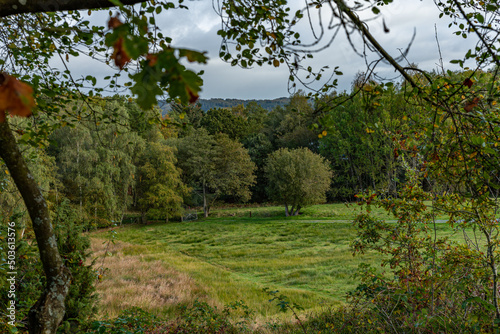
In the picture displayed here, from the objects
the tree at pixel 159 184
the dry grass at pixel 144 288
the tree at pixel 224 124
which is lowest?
the dry grass at pixel 144 288

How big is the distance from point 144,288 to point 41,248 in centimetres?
833

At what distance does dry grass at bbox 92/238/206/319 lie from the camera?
8406 mm

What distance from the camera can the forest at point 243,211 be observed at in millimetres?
2295

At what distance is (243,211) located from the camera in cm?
3578

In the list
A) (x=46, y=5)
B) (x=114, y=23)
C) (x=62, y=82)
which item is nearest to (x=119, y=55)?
(x=114, y=23)

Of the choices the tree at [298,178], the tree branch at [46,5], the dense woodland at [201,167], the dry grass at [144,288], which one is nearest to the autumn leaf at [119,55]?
the tree branch at [46,5]

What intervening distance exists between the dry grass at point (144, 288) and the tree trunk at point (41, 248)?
13.7 ft

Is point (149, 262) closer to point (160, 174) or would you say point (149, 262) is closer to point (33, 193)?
point (33, 193)

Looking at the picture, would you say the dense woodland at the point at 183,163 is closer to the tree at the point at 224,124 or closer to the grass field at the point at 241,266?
the tree at the point at 224,124

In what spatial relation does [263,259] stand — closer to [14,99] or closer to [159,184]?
[14,99]

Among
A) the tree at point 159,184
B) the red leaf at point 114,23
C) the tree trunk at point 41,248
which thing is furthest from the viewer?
the tree at point 159,184

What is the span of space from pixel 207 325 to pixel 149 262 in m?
9.36

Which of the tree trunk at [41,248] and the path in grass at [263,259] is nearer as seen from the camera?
the tree trunk at [41,248]

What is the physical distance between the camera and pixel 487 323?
3348 millimetres
